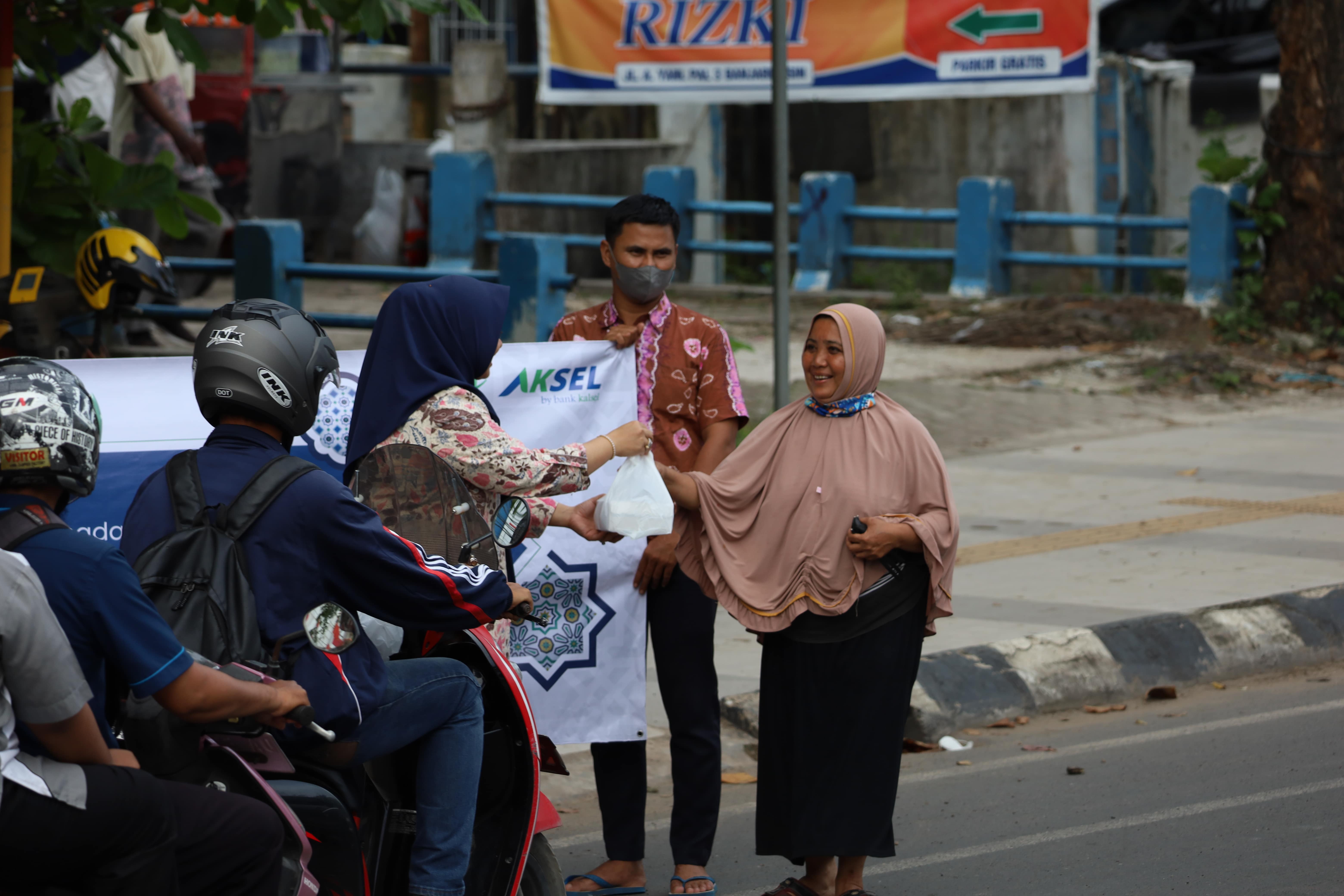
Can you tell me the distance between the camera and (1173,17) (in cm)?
2023

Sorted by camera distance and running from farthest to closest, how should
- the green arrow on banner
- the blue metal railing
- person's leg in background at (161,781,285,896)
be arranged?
the blue metal railing, the green arrow on banner, person's leg in background at (161,781,285,896)

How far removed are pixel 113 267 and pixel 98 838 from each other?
486 cm

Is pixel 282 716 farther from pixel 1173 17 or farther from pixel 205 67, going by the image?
pixel 1173 17

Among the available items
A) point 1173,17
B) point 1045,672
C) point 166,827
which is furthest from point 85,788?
point 1173,17

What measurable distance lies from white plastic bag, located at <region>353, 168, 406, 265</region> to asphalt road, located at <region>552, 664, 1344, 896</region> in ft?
37.3

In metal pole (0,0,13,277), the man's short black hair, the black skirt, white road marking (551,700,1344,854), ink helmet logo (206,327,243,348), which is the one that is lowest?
white road marking (551,700,1344,854)

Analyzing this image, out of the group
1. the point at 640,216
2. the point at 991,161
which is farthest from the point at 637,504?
the point at 991,161

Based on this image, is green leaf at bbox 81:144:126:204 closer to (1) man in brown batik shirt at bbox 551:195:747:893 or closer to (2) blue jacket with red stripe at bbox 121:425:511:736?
(1) man in brown batik shirt at bbox 551:195:747:893

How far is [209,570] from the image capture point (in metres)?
2.92

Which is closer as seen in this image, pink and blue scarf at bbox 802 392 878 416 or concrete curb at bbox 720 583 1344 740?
pink and blue scarf at bbox 802 392 878 416

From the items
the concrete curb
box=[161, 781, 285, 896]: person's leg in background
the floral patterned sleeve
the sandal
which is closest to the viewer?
box=[161, 781, 285, 896]: person's leg in background

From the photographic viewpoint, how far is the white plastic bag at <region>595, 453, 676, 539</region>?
3.98 m

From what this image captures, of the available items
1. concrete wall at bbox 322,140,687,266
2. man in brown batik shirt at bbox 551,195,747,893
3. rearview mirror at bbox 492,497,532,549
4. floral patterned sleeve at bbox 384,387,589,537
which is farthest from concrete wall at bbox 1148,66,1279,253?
rearview mirror at bbox 492,497,532,549

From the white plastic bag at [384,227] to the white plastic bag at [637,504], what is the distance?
12.6 meters
